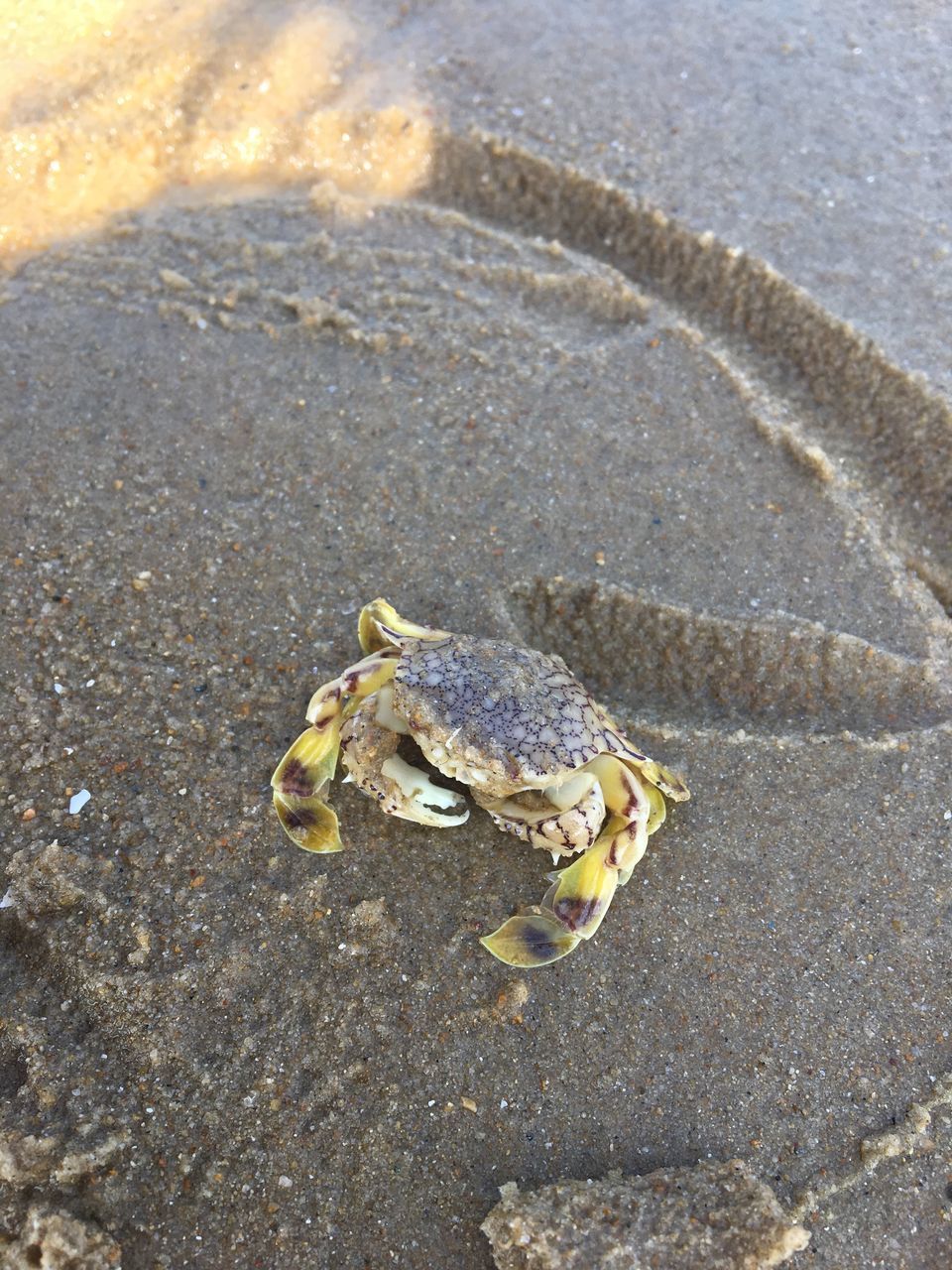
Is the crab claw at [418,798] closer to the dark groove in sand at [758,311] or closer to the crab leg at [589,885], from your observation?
the crab leg at [589,885]

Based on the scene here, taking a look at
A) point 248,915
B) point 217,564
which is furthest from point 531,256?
point 248,915

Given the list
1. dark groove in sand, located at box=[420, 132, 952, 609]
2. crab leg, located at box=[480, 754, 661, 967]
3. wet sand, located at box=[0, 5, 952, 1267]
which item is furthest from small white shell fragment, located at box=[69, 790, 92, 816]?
dark groove in sand, located at box=[420, 132, 952, 609]

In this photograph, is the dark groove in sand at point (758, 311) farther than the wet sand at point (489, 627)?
Yes

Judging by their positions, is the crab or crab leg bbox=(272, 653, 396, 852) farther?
crab leg bbox=(272, 653, 396, 852)

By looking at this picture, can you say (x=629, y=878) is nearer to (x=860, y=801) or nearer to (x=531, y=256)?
(x=860, y=801)

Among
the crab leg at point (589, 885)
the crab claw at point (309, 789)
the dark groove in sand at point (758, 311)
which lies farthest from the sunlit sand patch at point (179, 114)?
the crab leg at point (589, 885)

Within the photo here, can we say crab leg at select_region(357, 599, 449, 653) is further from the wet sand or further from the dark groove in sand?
the dark groove in sand
